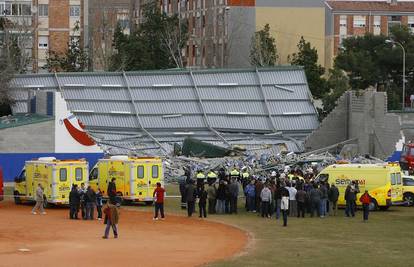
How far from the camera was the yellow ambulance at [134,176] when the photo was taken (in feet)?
159

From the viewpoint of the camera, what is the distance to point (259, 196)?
45469mm

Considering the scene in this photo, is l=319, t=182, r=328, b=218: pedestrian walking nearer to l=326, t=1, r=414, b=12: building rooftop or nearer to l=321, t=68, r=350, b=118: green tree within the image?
l=321, t=68, r=350, b=118: green tree

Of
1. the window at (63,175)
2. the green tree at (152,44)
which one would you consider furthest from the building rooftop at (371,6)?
the window at (63,175)

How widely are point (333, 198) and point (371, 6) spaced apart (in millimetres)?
79769

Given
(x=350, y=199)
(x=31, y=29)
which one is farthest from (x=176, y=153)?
(x=31, y=29)

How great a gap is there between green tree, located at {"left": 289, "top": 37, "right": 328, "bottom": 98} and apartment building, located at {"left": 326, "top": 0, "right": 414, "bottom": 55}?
16.7 m

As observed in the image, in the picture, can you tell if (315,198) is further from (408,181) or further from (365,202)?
(408,181)

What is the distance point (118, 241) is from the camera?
35.9 meters

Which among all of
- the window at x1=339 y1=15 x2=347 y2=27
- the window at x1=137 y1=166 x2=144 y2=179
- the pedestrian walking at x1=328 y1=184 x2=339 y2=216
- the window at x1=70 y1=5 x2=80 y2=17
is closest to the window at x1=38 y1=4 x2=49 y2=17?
the window at x1=70 y1=5 x2=80 y2=17

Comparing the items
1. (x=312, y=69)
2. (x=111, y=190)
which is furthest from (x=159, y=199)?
(x=312, y=69)

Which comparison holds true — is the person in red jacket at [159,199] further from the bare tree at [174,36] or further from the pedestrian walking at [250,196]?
the bare tree at [174,36]

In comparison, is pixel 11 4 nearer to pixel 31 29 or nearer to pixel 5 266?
pixel 31 29

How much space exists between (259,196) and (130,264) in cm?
1558

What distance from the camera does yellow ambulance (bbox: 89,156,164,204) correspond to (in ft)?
159
